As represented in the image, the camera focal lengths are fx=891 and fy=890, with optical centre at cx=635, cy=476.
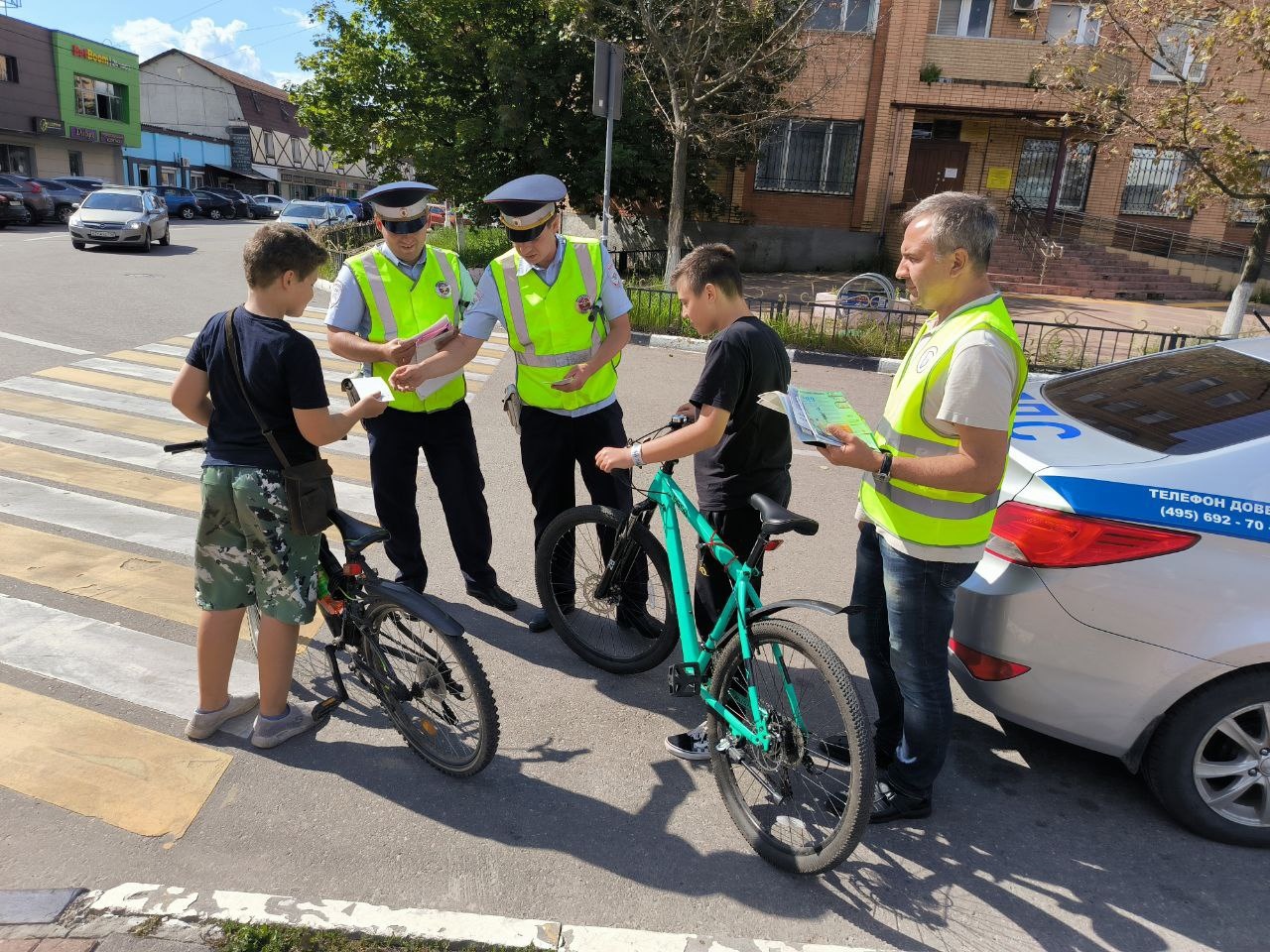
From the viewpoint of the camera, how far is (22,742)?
3293 mm

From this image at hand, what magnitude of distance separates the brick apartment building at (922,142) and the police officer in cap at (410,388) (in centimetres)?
1786

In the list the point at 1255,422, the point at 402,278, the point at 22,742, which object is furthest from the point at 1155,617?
the point at 22,742

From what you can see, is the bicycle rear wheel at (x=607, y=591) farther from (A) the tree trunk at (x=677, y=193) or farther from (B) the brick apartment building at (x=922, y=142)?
(B) the brick apartment building at (x=922, y=142)

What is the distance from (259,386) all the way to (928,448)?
2.13 meters

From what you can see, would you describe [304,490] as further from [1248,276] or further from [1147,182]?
[1147,182]

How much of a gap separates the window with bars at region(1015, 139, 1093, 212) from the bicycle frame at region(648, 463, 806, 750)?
21.7m

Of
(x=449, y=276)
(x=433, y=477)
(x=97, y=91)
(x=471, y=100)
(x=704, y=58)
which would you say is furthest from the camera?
(x=97, y=91)

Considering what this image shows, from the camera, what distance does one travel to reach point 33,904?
8.45 feet

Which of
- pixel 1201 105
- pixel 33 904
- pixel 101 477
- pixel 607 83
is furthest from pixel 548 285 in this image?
pixel 1201 105

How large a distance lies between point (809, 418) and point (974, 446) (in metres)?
0.47

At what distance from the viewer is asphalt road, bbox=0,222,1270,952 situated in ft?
8.77

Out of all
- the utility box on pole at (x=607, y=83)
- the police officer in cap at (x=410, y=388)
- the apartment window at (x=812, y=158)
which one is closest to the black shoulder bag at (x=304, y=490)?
the police officer in cap at (x=410, y=388)

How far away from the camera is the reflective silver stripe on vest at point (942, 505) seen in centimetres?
267

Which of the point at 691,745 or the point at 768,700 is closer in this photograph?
the point at 768,700
